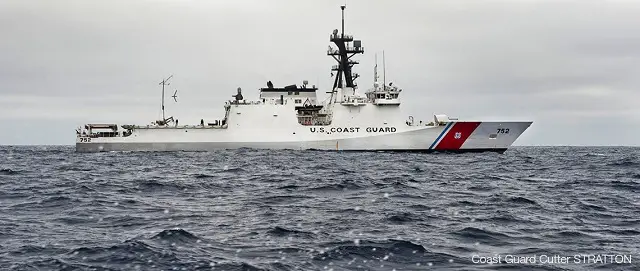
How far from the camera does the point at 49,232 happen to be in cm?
918

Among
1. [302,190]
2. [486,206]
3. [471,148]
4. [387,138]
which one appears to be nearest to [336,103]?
[387,138]

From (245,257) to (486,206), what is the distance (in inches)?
283

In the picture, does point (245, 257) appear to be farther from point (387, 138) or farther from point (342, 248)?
point (387, 138)

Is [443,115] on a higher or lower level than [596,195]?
higher

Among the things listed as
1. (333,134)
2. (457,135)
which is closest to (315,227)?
(333,134)

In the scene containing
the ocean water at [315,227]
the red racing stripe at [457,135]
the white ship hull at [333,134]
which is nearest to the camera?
the ocean water at [315,227]

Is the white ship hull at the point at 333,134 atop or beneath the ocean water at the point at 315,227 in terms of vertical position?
atop
